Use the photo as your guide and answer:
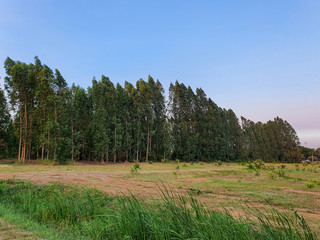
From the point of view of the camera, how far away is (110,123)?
33656mm

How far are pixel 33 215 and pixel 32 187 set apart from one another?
12.7 feet

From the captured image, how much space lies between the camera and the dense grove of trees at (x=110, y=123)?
92.4 ft

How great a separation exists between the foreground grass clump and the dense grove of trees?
23.8m

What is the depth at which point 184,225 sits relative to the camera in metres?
3.30

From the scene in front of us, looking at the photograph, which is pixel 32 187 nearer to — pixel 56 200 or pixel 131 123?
pixel 56 200

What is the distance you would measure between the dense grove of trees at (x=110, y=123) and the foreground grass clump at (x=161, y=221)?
2383 centimetres

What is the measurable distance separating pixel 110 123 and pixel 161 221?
102ft

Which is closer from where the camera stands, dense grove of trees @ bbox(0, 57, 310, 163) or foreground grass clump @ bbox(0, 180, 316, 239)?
foreground grass clump @ bbox(0, 180, 316, 239)

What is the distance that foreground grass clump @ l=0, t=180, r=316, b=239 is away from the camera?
109 inches

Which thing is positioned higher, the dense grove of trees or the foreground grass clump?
the dense grove of trees

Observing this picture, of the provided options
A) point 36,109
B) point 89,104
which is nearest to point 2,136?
point 36,109

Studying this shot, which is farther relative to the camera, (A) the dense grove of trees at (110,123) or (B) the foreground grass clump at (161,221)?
(A) the dense grove of trees at (110,123)

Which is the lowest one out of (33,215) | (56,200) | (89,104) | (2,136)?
(33,215)

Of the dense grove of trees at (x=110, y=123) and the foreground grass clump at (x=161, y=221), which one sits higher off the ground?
the dense grove of trees at (x=110, y=123)
